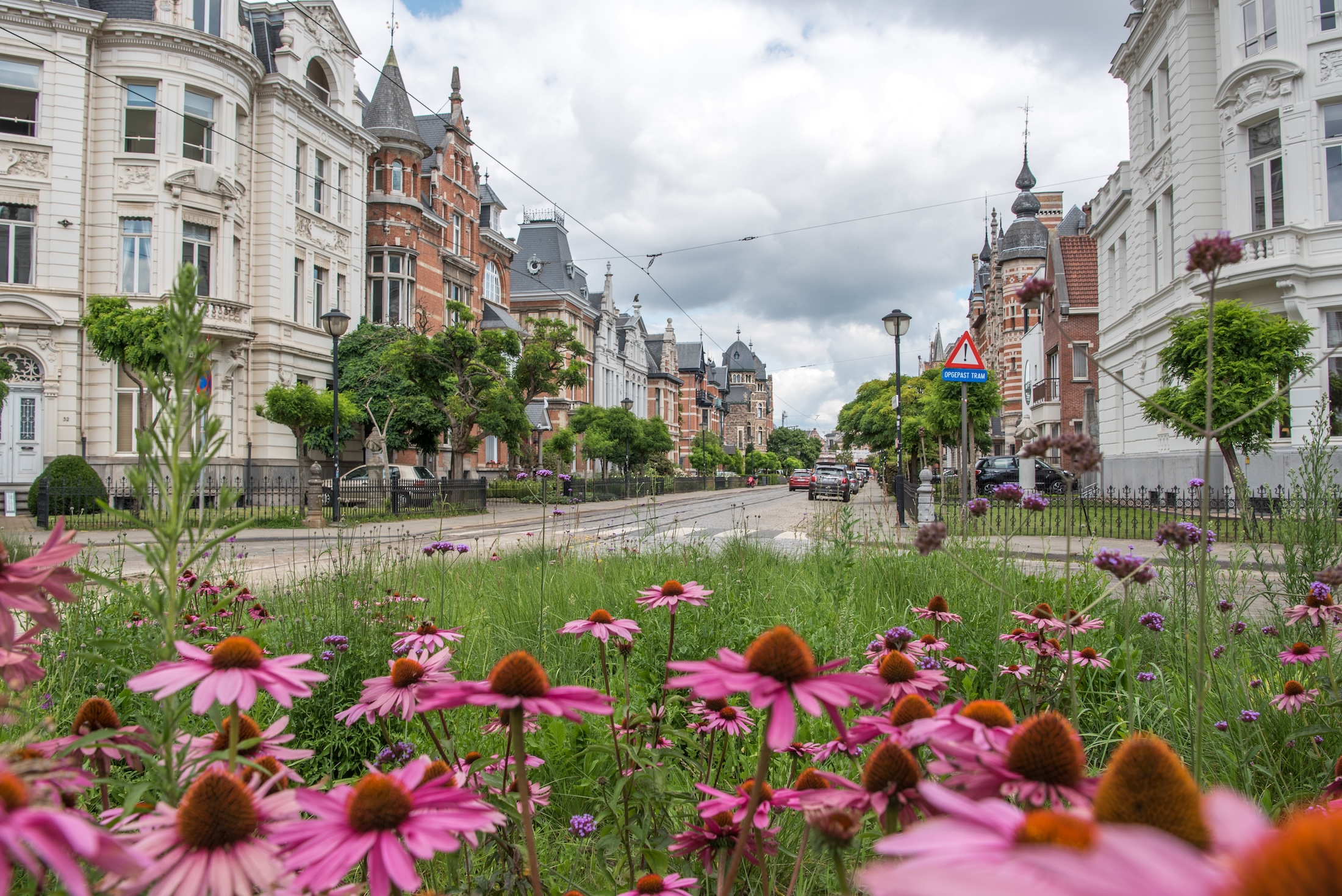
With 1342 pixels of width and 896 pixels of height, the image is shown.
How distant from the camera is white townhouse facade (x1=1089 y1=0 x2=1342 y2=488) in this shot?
16.9 metres

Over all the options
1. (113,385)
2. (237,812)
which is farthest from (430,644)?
(113,385)

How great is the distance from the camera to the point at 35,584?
99cm

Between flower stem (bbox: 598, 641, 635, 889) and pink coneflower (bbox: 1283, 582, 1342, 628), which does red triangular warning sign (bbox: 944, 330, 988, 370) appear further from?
flower stem (bbox: 598, 641, 635, 889)

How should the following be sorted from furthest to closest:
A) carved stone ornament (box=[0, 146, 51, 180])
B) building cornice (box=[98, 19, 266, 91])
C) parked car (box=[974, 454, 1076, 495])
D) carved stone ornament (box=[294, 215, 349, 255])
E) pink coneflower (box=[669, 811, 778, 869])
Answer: carved stone ornament (box=[294, 215, 349, 255]), parked car (box=[974, 454, 1076, 495]), building cornice (box=[98, 19, 266, 91]), carved stone ornament (box=[0, 146, 51, 180]), pink coneflower (box=[669, 811, 778, 869])

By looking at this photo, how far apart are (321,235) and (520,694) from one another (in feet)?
102

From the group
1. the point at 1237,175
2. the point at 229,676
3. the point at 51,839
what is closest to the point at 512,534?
the point at 229,676

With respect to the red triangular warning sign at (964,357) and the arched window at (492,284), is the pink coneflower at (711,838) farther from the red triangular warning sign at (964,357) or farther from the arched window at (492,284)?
the arched window at (492,284)

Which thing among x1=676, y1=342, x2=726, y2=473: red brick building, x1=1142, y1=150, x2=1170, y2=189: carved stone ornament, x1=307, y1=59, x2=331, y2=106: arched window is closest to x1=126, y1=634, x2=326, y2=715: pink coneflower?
x1=1142, y1=150, x2=1170, y2=189: carved stone ornament

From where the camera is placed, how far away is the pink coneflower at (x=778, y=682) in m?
0.89

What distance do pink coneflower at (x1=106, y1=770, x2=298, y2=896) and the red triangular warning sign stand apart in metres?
9.08

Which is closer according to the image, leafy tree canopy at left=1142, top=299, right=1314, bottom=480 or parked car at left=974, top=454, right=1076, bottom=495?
leafy tree canopy at left=1142, top=299, right=1314, bottom=480

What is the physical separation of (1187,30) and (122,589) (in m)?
24.8

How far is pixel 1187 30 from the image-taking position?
19.3 metres

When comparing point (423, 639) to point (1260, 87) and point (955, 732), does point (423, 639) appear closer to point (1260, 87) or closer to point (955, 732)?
point (955, 732)
